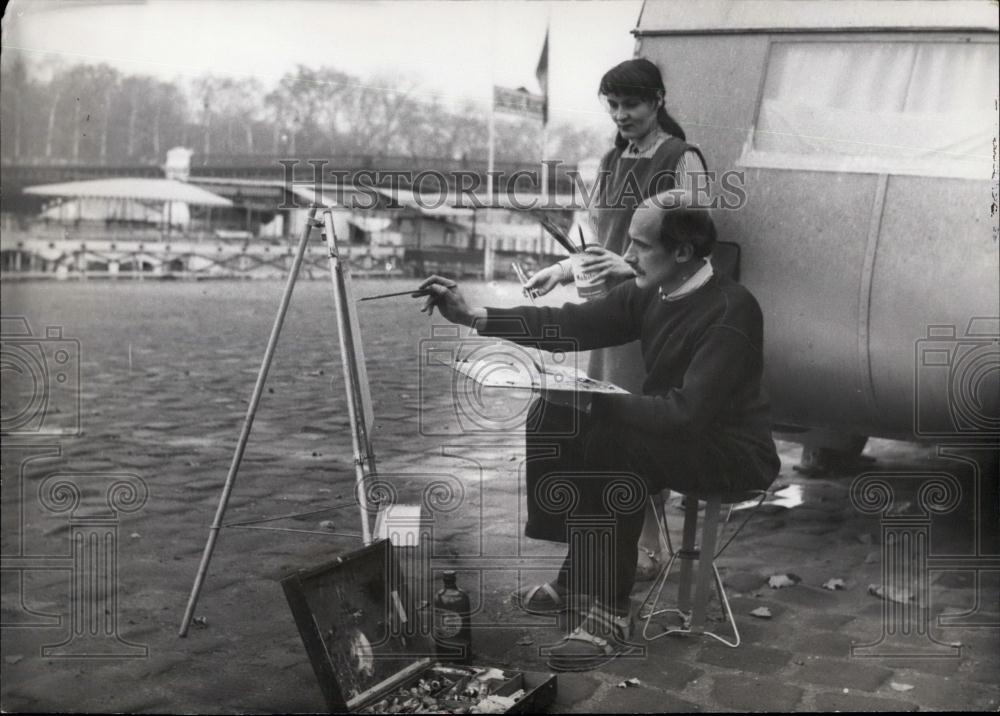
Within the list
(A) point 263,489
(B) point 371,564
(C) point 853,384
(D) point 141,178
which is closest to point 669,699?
(B) point 371,564

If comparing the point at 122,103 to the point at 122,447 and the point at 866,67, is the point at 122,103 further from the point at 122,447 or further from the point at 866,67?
the point at 866,67

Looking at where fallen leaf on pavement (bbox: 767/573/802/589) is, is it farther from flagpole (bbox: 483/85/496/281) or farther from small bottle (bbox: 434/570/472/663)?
flagpole (bbox: 483/85/496/281)

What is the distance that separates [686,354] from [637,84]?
3.60 ft

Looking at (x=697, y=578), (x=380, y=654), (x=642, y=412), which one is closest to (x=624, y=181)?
(x=642, y=412)

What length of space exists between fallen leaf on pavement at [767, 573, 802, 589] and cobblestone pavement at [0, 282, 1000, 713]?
9cm

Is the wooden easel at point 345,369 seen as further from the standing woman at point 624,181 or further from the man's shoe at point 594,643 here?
the man's shoe at point 594,643

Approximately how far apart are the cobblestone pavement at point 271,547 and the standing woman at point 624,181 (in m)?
0.41

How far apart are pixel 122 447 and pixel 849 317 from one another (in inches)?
119

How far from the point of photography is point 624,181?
487 centimetres

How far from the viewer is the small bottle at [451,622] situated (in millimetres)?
4551

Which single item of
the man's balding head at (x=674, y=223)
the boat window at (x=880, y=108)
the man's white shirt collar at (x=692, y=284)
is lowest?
the man's white shirt collar at (x=692, y=284)

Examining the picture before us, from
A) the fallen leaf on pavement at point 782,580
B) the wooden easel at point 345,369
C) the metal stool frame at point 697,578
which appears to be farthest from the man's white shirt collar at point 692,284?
the fallen leaf on pavement at point 782,580

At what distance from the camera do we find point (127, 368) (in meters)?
4.87

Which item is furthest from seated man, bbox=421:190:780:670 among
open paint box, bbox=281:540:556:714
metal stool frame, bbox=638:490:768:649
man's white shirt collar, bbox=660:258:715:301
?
open paint box, bbox=281:540:556:714
